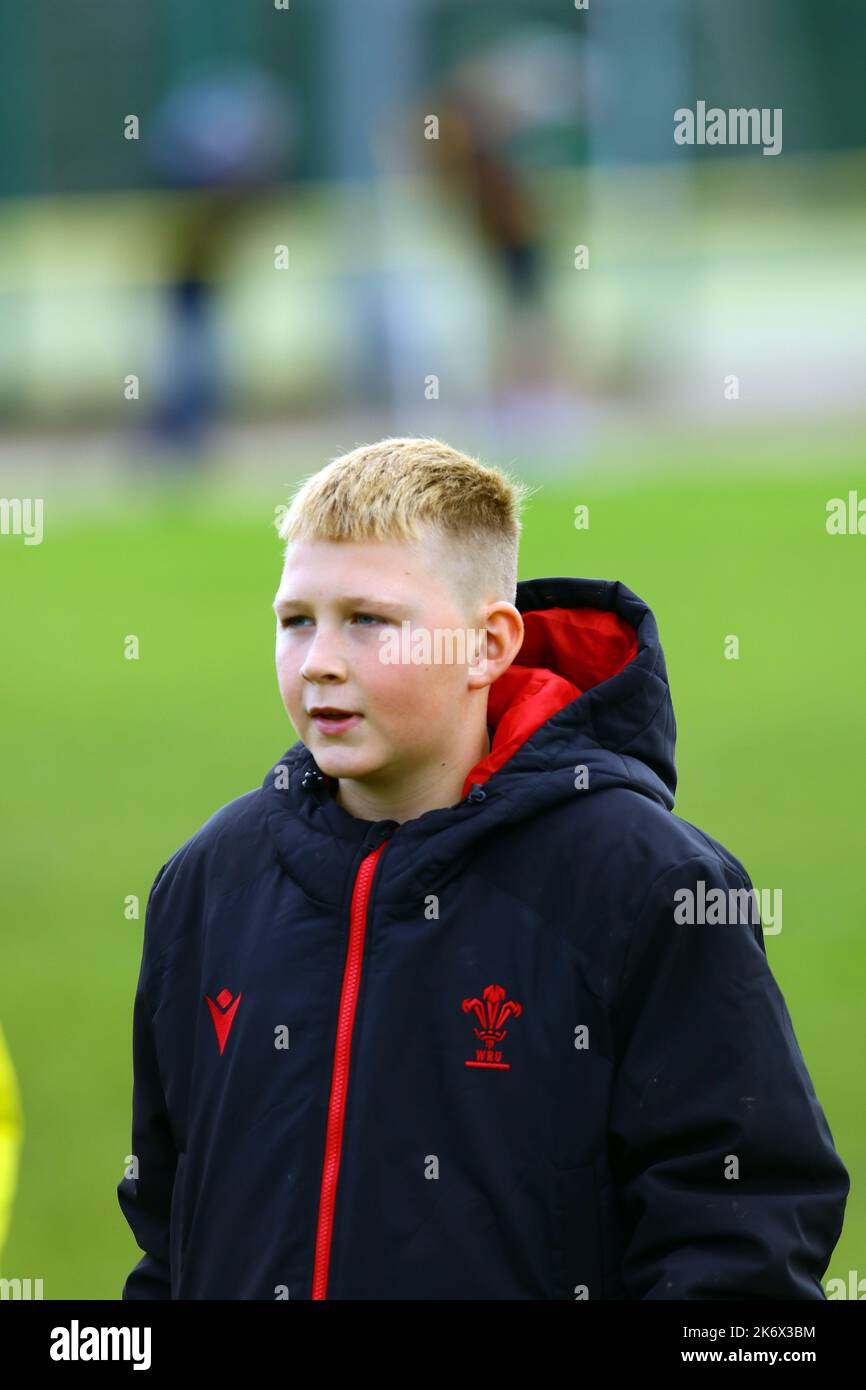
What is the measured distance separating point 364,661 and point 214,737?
518 cm

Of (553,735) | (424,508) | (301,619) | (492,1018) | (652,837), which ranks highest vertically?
(424,508)

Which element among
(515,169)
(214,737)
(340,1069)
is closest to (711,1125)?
(340,1069)

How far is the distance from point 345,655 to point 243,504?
9.80 meters

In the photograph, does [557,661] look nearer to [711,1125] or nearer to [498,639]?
[498,639]

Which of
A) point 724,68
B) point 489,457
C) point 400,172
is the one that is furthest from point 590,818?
point 724,68

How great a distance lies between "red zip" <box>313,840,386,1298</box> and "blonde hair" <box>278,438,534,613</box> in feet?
0.95

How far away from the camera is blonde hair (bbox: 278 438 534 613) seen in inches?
74.4

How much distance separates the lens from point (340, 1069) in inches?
70.6

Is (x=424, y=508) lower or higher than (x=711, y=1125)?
higher

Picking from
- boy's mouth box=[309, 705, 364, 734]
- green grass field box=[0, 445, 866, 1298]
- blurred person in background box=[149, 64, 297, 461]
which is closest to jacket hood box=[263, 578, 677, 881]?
boy's mouth box=[309, 705, 364, 734]

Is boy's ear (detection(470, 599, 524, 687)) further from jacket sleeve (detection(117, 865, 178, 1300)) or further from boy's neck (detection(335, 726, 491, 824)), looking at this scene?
jacket sleeve (detection(117, 865, 178, 1300))

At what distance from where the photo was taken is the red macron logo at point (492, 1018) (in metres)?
1.77

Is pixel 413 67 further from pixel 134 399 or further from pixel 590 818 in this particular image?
pixel 590 818

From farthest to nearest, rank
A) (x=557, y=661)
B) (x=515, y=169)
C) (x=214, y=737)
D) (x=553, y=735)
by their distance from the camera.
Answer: (x=515, y=169) → (x=214, y=737) → (x=557, y=661) → (x=553, y=735)
